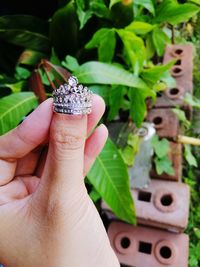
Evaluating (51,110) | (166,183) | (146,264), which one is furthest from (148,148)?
(51,110)

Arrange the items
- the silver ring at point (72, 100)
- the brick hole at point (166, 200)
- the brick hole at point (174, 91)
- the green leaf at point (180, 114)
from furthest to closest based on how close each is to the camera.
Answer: the brick hole at point (174, 91), the green leaf at point (180, 114), the brick hole at point (166, 200), the silver ring at point (72, 100)

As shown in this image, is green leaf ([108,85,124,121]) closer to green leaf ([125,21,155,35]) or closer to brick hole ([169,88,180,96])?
green leaf ([125,21,155,35])

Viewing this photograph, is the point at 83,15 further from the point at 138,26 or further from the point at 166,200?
the point at 166,200

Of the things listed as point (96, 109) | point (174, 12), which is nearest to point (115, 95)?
point (174, 12)

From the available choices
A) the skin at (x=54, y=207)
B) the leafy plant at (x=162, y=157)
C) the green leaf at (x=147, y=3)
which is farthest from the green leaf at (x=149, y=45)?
the skin at (x=54, y=207)

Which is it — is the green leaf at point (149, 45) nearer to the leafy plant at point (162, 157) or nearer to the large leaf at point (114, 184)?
the leafy plant at point (162, 157)

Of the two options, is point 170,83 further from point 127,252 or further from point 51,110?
point 51,110
